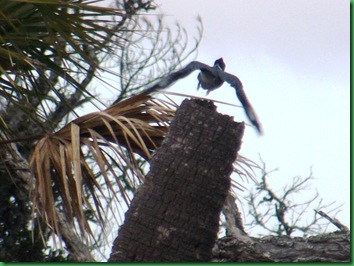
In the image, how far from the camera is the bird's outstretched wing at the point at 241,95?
3.47 m

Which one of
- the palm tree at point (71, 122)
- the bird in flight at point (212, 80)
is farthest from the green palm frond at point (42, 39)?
the bird in flight at point (212, 80)

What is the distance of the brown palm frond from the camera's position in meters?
4.54

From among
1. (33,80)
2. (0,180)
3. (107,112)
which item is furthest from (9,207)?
(107,112)

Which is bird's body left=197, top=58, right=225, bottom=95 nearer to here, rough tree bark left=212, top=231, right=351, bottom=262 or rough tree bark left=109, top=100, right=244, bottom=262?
rough tree bark left=109, top=100, right=244, bottom=262

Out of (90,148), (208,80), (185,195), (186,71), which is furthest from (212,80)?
(90,148)

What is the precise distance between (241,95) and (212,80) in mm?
144

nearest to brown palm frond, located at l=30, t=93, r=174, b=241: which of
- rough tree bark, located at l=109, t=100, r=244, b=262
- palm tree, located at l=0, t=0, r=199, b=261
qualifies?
palm tree, located at l=0, t=0, r=199, b=261

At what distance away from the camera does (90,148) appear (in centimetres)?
462

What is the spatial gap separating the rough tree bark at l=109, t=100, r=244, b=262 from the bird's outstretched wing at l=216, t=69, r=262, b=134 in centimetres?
43

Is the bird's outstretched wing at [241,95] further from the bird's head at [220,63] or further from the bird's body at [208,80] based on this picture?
the bird's head at [220,63]

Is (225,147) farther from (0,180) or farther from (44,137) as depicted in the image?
(0,180)

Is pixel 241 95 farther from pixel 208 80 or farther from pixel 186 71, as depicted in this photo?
pixel 186 71

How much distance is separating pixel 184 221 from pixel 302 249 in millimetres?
546

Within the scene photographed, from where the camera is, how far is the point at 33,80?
209 inches
